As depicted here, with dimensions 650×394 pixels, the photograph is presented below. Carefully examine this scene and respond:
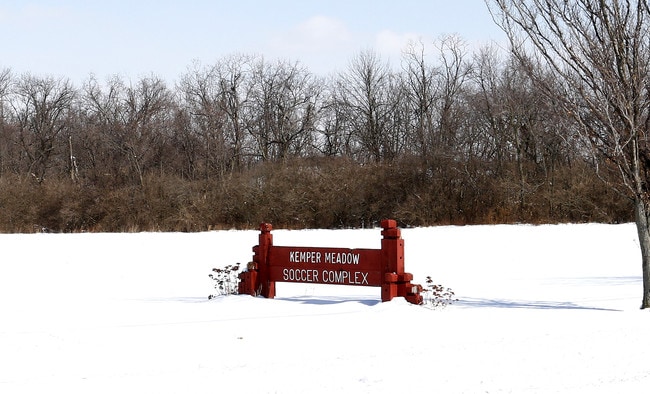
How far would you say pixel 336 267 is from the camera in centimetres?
1172

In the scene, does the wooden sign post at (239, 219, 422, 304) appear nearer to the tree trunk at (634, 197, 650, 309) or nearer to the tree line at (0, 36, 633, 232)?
the tree trunk at (634, 197, 650, 309)

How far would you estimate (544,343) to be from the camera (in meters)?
8.32

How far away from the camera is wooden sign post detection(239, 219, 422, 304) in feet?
36.8

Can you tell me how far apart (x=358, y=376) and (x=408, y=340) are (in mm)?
1838

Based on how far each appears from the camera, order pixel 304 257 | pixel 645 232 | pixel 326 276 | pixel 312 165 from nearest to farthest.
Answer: pixel 645 232 → pixel 326 276 → pixel 304 257 → pixel 312 165

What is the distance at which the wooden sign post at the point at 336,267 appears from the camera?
36.8ft

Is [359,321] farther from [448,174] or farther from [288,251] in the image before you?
[448,174]

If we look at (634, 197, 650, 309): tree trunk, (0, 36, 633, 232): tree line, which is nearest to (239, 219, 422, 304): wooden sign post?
(634, 197, 650, 309): tree trunk

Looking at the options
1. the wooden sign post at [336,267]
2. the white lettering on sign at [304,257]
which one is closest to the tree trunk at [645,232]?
the wooden sign post at [336,267]

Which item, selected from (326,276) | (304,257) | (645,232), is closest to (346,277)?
(326,276)

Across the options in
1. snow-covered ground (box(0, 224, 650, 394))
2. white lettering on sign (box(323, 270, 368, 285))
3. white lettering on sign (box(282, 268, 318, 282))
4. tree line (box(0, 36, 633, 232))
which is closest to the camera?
snow-covered ground (box(0, 224, 650, 394))

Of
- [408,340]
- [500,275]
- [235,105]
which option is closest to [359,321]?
[408,340]

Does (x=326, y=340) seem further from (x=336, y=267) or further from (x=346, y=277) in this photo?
(x=336, y=267)

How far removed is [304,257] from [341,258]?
28.6 inches
